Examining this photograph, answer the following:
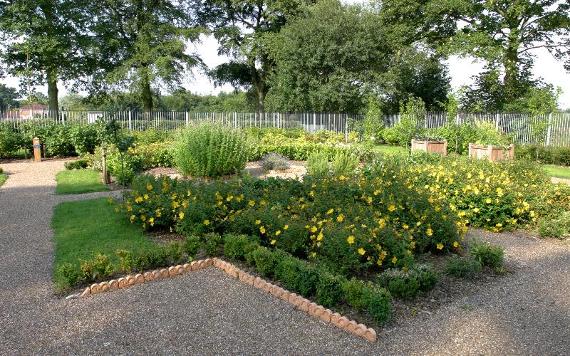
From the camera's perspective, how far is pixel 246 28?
33.9 m

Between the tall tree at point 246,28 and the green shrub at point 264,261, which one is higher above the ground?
the tall tree at point 246,28

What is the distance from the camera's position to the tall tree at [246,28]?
31719mm

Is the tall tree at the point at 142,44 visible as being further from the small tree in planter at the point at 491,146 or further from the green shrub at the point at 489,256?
the green shrub at the point at 489,256

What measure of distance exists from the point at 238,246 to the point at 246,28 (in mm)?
31165

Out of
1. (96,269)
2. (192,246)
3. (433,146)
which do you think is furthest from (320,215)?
(433,146)

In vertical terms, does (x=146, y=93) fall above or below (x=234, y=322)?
above

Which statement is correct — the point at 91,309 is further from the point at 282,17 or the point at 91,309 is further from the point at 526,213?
the point at 282,17

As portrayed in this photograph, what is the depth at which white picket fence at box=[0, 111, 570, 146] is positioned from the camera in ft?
67.0

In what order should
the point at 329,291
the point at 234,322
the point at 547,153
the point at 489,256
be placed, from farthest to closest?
1. the point at 547,153
2. the point at 489,256
3. the point at 329,291
4. the point at 234,322

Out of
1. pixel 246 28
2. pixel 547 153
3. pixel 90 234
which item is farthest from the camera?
pixel 246 28

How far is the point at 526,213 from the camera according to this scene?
7.10 metres

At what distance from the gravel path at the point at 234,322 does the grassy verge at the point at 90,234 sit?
1.36 ft

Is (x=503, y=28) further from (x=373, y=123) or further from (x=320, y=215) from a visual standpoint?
(x=320, y=215)

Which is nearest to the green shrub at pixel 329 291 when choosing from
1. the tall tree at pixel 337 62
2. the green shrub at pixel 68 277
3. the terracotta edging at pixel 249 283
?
the terracotta edging at pixel 249 283
